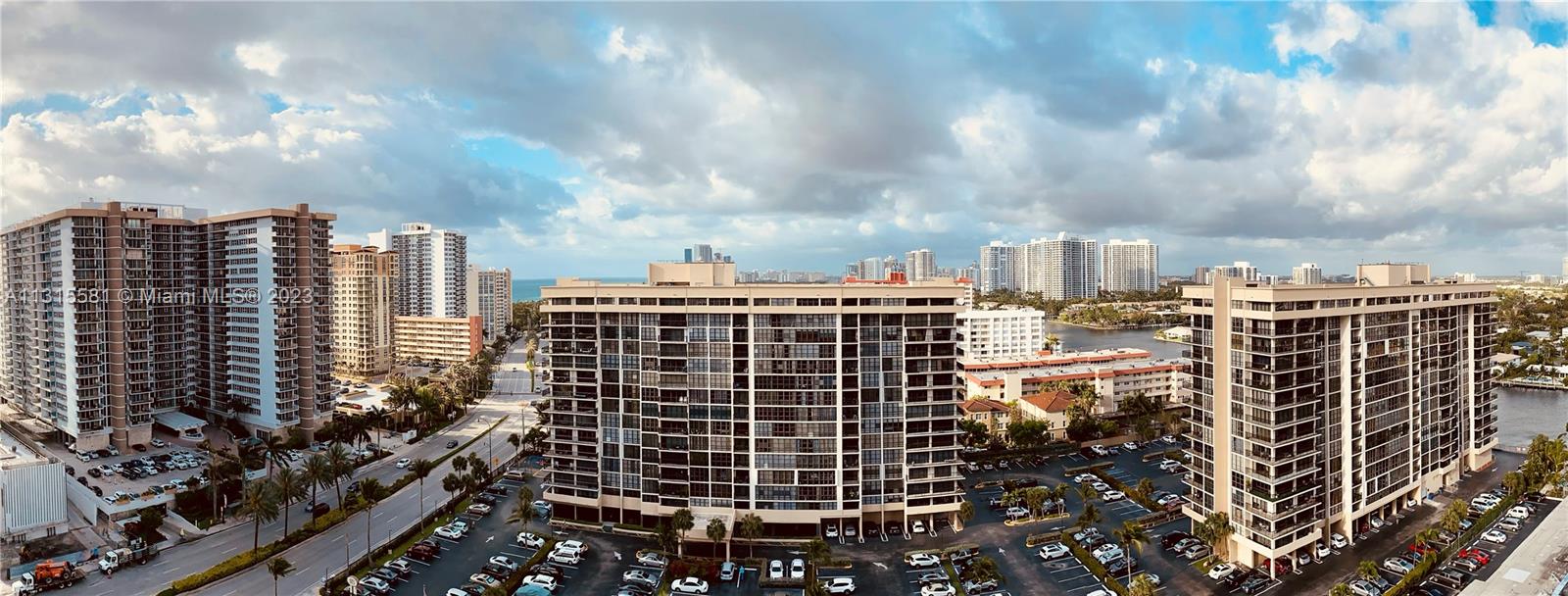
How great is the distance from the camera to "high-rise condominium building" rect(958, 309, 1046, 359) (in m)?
103

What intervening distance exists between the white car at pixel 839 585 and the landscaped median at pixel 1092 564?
38.9 feet

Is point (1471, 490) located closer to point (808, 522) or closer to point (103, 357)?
point (808, 522)

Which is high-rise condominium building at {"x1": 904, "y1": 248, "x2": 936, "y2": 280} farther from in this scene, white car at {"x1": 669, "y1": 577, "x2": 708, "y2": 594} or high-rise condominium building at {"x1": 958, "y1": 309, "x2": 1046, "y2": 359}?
white car at {"x1": 669, "y1": 577, "x2": 708, "y2": 594}

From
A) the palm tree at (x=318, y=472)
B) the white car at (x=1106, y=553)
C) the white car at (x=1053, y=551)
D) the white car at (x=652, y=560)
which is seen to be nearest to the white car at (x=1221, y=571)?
the white car at (x=1106, y=553)

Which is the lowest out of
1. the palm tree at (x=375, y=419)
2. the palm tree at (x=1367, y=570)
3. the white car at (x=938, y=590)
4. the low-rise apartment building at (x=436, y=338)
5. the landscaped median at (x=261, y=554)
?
the white car at (x=938, y=590)

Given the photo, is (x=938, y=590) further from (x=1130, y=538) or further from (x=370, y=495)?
(x=370, y=495)

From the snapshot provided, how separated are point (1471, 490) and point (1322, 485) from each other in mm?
18467

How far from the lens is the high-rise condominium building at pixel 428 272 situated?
447 ft

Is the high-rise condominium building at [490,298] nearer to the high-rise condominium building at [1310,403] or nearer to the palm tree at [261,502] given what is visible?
the palm tree at [261,502]

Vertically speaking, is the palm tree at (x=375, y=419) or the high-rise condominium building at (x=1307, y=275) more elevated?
the high-rise condominium building at (x=1307, y=275)

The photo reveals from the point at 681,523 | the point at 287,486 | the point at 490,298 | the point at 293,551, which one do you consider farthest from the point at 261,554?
the point at 490,298

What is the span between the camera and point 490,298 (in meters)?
152

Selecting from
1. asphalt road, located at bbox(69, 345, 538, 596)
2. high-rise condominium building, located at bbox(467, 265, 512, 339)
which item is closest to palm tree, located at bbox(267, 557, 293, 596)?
asphalt road, located at bbox(69, 345, 538, 596)

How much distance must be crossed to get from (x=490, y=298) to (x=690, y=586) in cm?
12703
